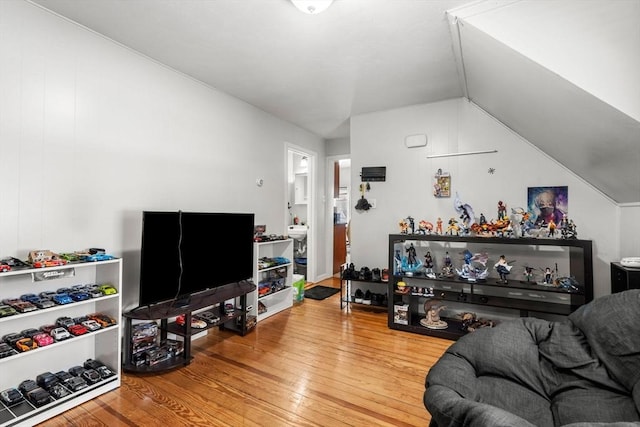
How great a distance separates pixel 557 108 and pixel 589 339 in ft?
5.24

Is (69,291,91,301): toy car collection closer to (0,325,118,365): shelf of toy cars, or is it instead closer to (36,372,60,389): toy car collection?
(0,325,118,365): shelf of toy cars

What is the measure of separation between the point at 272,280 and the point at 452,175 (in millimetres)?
2603

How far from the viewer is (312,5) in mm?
1891

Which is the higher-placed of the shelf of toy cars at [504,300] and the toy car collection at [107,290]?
the toy car collection at [107,290]

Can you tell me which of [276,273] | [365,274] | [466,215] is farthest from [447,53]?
[276,273]

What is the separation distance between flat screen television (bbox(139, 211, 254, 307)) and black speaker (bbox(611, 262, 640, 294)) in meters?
3.23

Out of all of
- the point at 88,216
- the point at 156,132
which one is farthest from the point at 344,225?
the point at 88,216

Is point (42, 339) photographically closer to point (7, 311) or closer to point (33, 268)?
point (7, 311)

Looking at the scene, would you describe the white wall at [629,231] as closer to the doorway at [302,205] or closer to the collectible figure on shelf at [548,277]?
the collectible figure on shelf at [548,277]

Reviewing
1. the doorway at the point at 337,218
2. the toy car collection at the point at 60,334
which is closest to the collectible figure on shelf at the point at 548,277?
the doorway at the point at 337,218

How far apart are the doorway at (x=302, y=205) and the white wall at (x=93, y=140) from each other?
161cm

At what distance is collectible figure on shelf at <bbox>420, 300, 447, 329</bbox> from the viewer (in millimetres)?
3191

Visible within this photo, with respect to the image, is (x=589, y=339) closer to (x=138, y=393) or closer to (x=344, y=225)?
(x=138, y=393)

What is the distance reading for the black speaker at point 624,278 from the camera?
221cm
